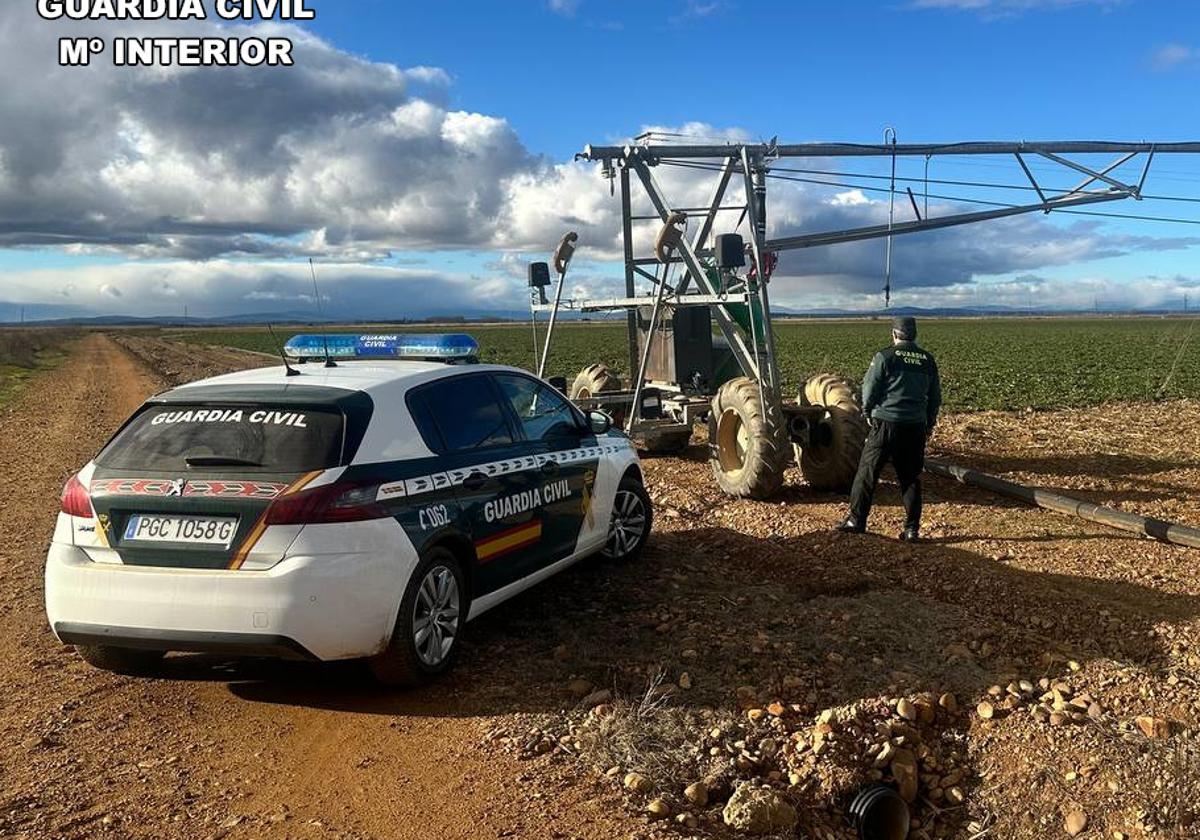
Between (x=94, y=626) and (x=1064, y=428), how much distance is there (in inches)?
538

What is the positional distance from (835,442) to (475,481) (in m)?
5.03

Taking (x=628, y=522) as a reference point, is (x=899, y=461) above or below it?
above

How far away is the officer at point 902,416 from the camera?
731 centimetres

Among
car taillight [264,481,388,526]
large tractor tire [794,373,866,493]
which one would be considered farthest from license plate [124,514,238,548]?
large tractor tire [794,373,866,493]

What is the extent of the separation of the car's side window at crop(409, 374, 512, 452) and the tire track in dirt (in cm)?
126

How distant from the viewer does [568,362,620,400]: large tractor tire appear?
12.6 metres

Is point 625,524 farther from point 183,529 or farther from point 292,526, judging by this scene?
point 183,529

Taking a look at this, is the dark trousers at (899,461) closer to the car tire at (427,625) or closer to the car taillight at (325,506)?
the car tire at (427,625)

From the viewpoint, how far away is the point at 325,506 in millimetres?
4012

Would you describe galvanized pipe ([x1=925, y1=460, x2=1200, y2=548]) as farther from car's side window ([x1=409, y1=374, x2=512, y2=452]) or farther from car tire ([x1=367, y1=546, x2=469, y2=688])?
car tire ([x1=367, y1=546, x2=469, y2=688])

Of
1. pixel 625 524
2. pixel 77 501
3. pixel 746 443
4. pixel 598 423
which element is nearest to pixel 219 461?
pixel 77 501

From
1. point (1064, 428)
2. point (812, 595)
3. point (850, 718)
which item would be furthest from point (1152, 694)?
point (1064, 428)

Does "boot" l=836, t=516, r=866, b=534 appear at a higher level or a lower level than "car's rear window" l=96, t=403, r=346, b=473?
lower

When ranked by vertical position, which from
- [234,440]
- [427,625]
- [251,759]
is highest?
[234,440]
